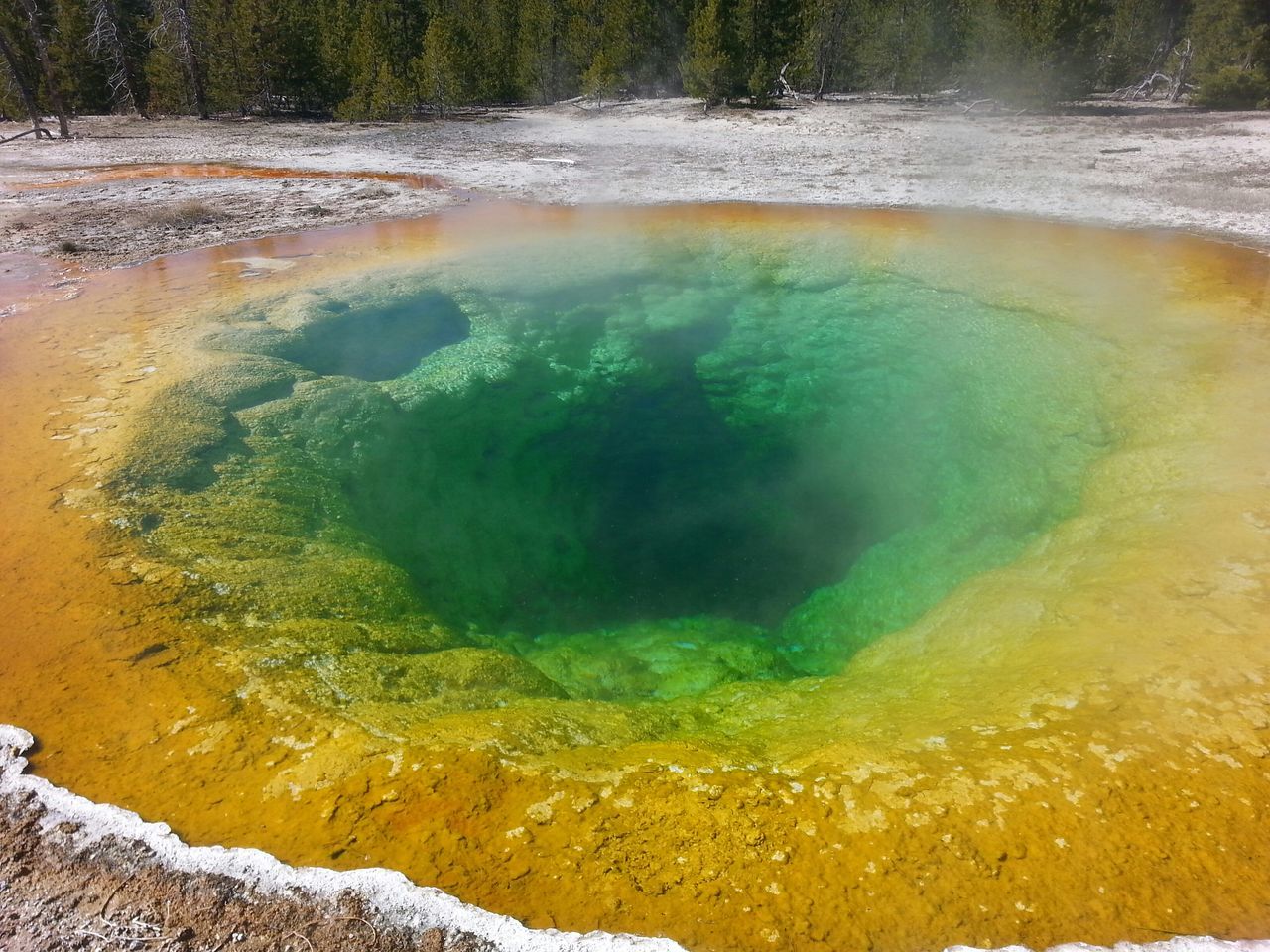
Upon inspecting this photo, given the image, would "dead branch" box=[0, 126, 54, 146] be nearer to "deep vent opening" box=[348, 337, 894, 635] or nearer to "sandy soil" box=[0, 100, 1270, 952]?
"sandy soil" box=[0, 100, 1270, 952]

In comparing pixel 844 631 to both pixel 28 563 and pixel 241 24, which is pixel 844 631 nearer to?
pixel 28 563

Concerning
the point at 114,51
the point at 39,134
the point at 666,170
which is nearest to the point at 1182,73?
the point at 666,170

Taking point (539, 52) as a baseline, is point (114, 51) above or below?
below

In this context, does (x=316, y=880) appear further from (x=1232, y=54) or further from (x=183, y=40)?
(x=183, y=40)

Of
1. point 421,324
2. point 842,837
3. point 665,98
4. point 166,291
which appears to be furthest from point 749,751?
point 665,98

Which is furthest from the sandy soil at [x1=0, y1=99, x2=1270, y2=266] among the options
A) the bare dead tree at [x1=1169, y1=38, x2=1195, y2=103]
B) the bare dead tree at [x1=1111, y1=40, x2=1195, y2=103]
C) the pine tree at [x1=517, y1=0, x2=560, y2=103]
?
the pine tree at [x1=517, y1=0, x2=560, y2=103]
